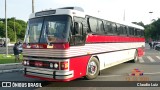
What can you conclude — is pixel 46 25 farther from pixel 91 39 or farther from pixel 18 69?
pixel 18 69

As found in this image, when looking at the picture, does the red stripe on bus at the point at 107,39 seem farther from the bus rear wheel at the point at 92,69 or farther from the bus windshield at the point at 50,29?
the bus windshield at the point at 50,29

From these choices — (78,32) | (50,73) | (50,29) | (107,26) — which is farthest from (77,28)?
(107,26)

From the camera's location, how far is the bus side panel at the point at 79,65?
9.42m

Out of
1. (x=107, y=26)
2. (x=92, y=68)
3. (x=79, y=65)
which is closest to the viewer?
(x=79, y=65)

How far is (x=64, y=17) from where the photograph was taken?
9.44 m

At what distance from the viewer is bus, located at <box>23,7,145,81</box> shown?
29.7ft

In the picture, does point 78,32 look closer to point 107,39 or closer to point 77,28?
point 77,28

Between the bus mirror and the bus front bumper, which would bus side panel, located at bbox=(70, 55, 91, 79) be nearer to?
the bus front bumper

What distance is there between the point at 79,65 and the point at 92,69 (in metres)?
1.32

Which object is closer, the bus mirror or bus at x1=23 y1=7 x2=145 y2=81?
bus at x1=23 y1=7 x2=145 y2=81

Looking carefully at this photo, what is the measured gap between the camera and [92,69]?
11039 mm

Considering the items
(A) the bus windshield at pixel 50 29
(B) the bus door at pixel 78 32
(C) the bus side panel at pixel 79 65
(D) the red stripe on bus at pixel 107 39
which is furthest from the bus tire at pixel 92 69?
(A) the bus windshield at pixel 50 29

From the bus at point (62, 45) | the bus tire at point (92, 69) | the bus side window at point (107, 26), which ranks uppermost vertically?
the bus side window at point (107, 26)

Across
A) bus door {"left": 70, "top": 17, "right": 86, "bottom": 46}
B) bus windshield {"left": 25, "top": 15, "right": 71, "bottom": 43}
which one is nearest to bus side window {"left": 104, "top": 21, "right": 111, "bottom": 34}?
bus door {"left": 70, "top": 17, "right": 86, "bottom": 46}
